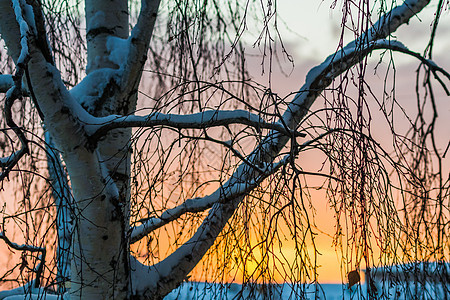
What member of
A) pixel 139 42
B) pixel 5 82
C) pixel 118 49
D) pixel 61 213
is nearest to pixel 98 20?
pixel 118 49

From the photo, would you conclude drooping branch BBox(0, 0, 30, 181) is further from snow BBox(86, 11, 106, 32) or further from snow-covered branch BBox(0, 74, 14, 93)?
snow BBox(86, 11, 106, 32)

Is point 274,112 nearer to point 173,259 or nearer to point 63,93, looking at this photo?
point 63,93

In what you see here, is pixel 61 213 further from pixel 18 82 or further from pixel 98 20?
pixel 18 82

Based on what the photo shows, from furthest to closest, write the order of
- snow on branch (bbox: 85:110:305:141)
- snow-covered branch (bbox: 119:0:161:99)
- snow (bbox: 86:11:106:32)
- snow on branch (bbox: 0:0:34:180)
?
snow (bbox: 86:11:106:32) → snow-covered branch (bbox: 119:0:161:99) → snow on branch (bbox: 85:110:305:141) → snow on branch (bbox: 0:0:34:180)

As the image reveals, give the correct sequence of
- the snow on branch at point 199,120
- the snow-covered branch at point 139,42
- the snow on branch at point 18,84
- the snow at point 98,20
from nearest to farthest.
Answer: the snow on branch at point 18,84 < the snow on branch at point 199,120 < the snow-covered branch at point 139,42 < the snow at point 98,20

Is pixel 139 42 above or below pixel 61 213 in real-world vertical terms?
above

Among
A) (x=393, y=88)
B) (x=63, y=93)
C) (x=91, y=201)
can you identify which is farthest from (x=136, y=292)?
(x=393, y=88)

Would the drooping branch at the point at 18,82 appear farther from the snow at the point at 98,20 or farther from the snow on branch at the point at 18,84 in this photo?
the snow at the point at 98,20

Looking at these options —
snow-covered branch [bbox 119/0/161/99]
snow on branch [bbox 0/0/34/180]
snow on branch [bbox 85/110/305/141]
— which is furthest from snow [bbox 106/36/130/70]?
snow on branch [bbox 0/0/34/180]

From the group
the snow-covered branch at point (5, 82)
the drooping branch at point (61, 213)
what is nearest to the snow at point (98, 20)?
the snow-covered branch at point (5, 82)

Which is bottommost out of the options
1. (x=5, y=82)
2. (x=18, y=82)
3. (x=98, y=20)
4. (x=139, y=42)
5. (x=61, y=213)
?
(x=18, y=82)

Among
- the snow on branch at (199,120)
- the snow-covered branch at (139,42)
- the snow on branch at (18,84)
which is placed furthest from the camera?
the snow-covered branch at (139,42)

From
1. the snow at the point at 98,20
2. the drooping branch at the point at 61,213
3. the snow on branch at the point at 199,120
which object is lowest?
the drooping branch at the point at 61,213

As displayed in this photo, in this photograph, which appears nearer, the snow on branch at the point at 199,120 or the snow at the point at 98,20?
the snow on branch at the point at 199,120
